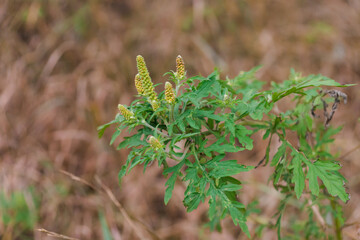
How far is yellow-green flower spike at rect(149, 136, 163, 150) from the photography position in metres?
1.20

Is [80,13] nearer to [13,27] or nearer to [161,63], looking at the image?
[13,27]

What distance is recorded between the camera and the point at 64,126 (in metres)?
3.79

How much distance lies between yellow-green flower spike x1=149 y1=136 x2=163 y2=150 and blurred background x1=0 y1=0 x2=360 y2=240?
2022 mm

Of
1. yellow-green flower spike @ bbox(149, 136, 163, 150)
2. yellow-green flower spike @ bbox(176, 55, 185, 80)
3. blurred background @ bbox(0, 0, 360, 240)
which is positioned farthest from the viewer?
blurred background @ bbox(0, 0, 360, 240)

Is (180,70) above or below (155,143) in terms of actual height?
above

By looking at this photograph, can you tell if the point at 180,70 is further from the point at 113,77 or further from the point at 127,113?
the point at 113,77

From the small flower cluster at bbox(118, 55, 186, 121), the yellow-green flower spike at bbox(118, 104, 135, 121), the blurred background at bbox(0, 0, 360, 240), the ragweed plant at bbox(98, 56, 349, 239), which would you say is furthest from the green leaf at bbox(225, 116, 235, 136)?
the blurred background at bbox(0, 0, 360, 240)

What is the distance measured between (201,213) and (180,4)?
261 cm

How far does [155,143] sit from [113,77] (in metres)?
2.86

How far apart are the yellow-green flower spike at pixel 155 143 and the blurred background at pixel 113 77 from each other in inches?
79.6

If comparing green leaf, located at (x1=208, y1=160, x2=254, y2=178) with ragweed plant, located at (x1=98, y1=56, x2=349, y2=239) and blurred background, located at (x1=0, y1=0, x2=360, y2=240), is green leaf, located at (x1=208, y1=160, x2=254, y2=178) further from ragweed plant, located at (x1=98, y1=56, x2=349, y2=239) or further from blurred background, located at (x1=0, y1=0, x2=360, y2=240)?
blurred background, located at (x1=0, y1=0, x2=360, y2=240)

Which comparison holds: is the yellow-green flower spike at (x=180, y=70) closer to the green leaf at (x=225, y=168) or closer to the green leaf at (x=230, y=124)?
the green leaf at (x=230, y=124)

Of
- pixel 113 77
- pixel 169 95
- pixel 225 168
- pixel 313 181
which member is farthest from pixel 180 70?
pixel 113 77

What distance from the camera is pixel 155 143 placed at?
121 cm
